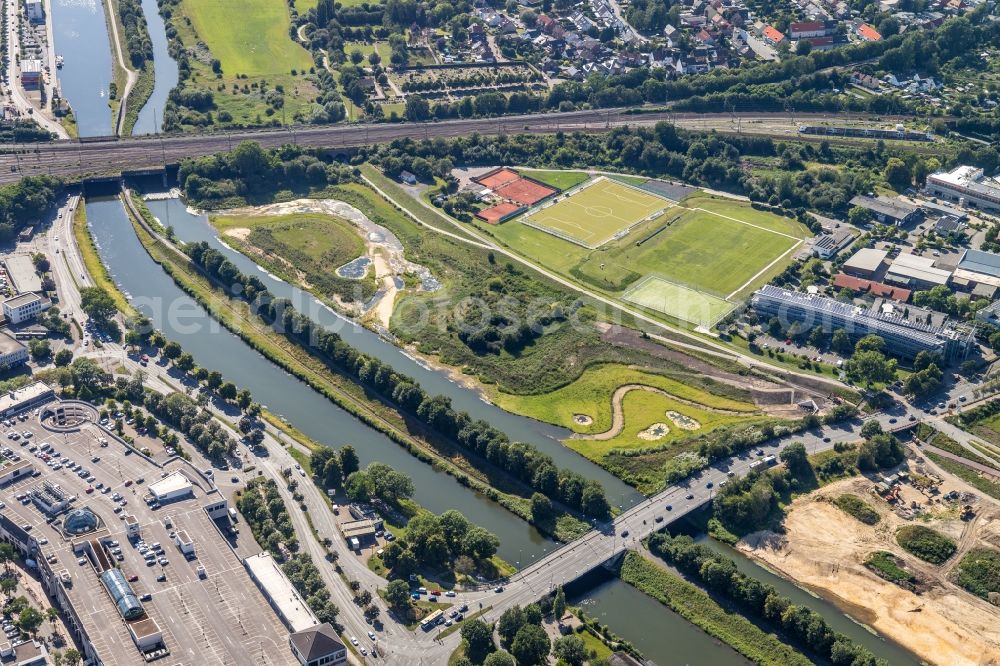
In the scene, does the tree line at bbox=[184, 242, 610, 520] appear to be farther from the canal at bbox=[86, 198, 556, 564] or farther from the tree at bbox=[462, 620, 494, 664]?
the tree at bbox=[462, 620, 494, 664]

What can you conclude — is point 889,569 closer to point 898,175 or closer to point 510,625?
point 510,625

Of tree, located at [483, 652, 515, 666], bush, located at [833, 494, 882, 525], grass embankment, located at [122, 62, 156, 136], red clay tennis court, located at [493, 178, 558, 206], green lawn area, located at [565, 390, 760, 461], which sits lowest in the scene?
bush, located at [833, 494, 882, 525]

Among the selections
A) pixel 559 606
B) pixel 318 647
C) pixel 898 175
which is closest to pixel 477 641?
pixel 559 606

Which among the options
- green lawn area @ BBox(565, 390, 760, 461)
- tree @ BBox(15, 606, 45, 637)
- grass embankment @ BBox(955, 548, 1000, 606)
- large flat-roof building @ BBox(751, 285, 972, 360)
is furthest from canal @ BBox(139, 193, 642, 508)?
tree @ BBox(15, 606, 45, 637)

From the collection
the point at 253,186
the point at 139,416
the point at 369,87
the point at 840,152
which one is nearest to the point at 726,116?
the point at 840,152

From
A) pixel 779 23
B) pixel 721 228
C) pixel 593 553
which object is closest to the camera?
pixel 593 553

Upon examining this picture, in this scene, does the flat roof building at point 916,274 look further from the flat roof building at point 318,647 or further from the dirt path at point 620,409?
the flat roof building at point 318,647

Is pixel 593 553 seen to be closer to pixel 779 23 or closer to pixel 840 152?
pixel 840 152

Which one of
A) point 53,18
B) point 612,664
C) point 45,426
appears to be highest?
point 53,18
